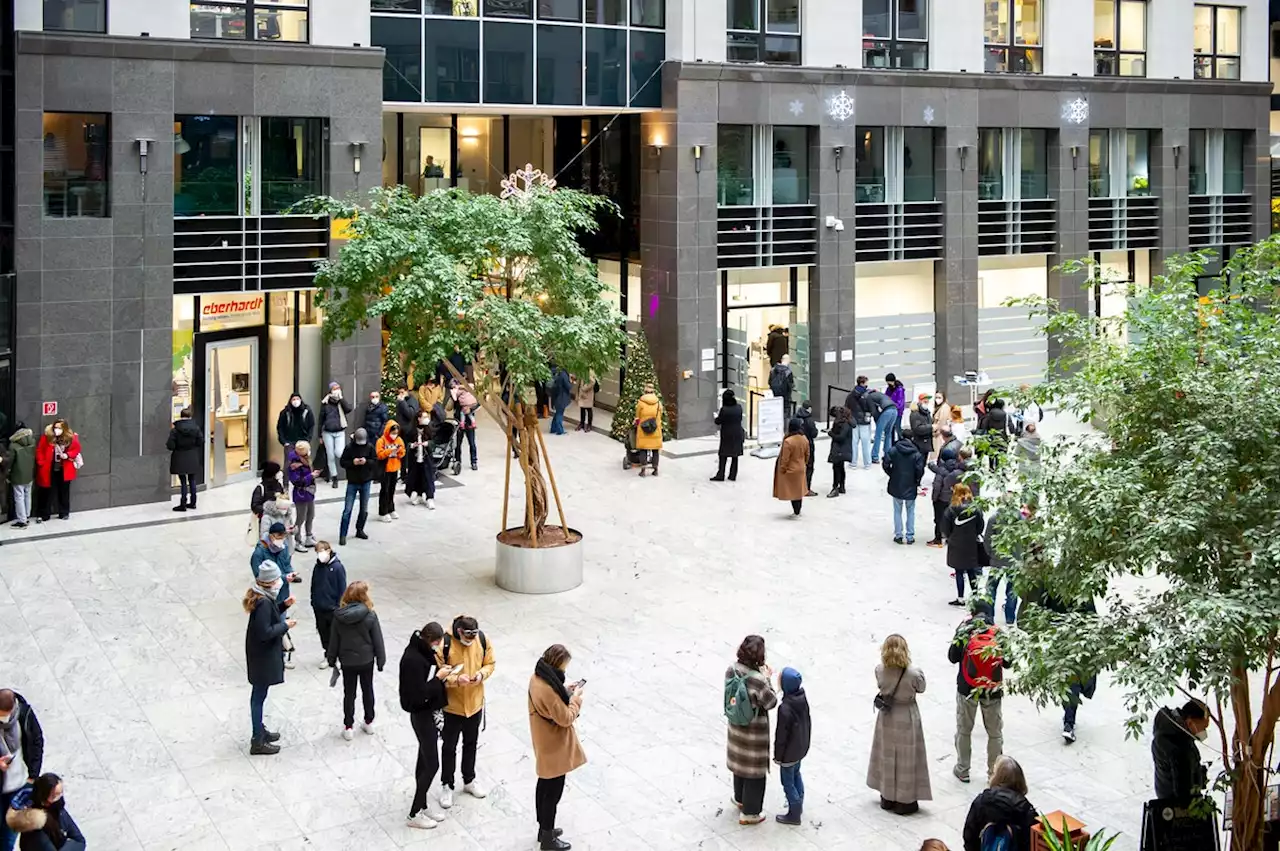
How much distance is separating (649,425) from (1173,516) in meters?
17.7

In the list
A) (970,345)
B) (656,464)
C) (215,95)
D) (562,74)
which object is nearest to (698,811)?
(656,464)

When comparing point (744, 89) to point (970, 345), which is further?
point (970, 345)

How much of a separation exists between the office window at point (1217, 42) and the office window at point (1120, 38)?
2.01 m

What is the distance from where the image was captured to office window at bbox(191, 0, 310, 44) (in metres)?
25.4

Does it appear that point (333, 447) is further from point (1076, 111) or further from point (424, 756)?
point (1076, 111)

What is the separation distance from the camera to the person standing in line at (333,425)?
2584cm

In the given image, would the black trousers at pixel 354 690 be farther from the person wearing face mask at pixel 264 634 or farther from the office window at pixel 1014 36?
the office window at pixel 1014 36

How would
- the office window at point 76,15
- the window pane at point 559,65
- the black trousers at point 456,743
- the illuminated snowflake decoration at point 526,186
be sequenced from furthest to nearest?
the window pane at point 559,65
the office window at point 76,15
the illuminated snowflake decoration at point 526,186
the black trousers at point 456,743

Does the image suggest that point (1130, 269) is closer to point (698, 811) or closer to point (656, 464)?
point (656, 464)

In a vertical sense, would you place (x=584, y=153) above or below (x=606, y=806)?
Result: above

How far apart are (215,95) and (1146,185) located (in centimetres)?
2190

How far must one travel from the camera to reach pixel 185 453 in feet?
79.9

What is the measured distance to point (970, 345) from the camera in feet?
112

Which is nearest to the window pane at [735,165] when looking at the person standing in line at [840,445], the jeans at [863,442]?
the jeans at [863,442]
